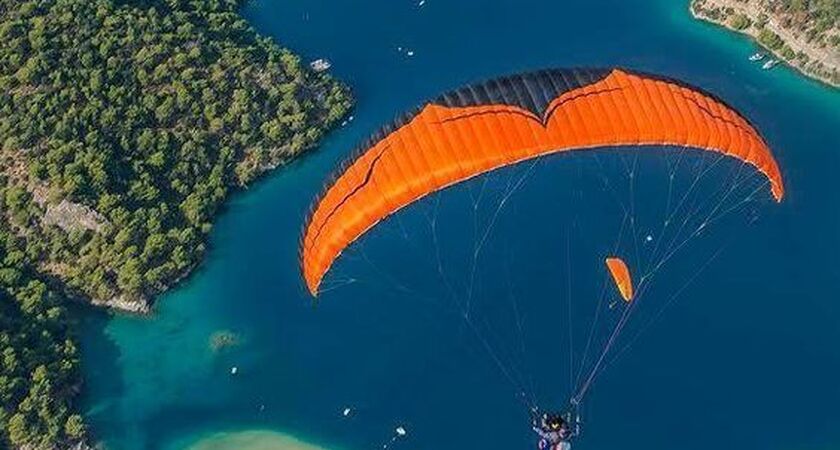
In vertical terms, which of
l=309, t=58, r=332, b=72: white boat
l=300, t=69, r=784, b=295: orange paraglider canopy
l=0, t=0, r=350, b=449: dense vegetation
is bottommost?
l=300, t=69, r=784, b=295: orange paraglider canopy

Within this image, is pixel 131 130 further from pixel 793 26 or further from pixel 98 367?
pixel 793 26

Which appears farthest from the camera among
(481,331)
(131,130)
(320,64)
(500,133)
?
(320,64)

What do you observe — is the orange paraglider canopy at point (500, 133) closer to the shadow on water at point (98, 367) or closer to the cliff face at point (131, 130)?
the shadow on water at point (98, 367)

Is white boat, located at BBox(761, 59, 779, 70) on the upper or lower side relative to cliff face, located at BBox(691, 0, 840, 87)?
lower

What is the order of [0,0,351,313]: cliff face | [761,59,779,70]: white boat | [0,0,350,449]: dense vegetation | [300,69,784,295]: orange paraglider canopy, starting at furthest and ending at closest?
[761,59,779,70]: white boat
[0,0,351,313]: cliff face
[0,0,350,449]: dense vegetation
[300,69,784,295]: orange paraglider canopy

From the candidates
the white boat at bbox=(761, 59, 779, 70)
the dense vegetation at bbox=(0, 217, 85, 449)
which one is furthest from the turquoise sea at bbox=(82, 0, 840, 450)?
the white boat at bbox=(761, 59, 779, 70)

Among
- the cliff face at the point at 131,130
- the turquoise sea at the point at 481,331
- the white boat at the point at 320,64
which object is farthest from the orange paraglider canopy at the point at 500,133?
the white boat at the point at 320,64

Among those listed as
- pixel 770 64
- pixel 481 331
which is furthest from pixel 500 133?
pixel 770 64

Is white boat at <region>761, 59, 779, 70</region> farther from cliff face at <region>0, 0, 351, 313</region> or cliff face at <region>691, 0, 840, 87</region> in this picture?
cliff face at <region>0, 0, 351, 313</region>
